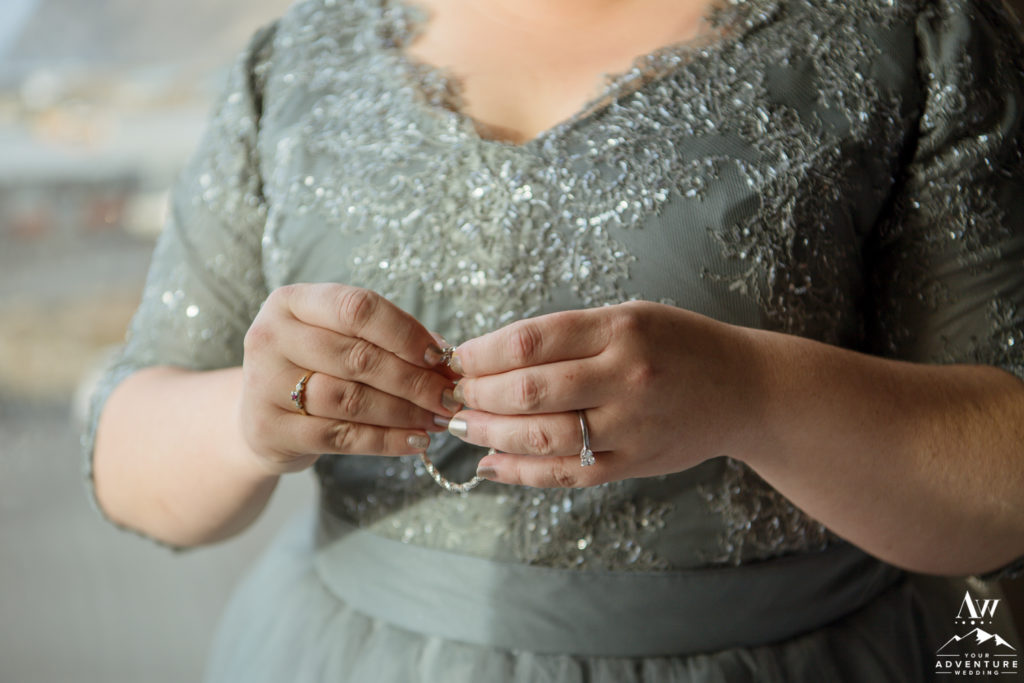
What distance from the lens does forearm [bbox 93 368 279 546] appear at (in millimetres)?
704

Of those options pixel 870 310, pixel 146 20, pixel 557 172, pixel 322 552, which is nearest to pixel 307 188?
pixel 557 172

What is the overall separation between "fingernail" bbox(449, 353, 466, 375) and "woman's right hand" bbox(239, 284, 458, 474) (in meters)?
0.01

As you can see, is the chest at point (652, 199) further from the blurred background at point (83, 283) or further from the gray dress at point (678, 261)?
the blurred background at point (83, 283)

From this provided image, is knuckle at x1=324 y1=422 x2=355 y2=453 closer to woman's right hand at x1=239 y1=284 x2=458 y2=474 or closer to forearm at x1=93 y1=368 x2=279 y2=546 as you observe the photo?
woman's right hand at x1=239 y1=284 x2=458 y2=474

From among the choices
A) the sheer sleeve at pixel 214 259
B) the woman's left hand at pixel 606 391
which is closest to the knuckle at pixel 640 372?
the woman's left hand at pixel 606 391

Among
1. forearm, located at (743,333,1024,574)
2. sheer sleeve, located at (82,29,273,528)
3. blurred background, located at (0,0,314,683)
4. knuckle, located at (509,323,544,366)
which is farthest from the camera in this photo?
blurred background, located at (0,0,314,683)

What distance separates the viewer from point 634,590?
695 mm

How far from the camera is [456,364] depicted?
0.52m

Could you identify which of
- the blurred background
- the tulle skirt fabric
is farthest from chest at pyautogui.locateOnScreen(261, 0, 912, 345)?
the blurred background

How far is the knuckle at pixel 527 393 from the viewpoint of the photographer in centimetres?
49

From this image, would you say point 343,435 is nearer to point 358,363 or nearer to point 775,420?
point 358,363

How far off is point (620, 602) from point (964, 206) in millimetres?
429

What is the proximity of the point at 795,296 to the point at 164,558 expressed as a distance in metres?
1.56

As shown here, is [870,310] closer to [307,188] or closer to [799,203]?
[799,203]
